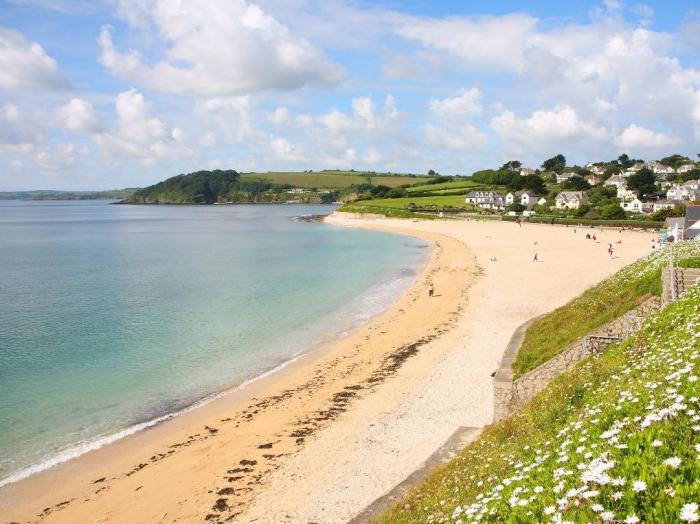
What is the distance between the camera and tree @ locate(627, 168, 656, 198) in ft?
394

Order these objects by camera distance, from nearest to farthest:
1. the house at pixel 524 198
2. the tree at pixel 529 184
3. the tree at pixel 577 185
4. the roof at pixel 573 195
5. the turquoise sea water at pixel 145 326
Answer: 1. the turquoise sea water at pixel 145 326
2. the roof at pixel 573 195
3. the house at pixel 524 198
4. the tree at pixel 577 185
5. the tree at pixel 529 184

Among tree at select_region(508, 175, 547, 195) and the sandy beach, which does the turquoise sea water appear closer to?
the sandy beach

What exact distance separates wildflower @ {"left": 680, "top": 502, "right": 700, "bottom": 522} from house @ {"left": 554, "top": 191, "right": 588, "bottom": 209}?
115667 millimetres

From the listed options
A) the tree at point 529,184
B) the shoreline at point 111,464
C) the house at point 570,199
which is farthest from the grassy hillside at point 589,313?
the tree at point 529,184

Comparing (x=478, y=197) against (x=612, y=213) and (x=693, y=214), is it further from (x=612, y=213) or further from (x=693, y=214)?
(x=693, y=214)

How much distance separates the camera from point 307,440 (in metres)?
15.6

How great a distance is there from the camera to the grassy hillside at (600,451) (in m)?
4.27

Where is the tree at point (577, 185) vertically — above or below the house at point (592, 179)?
below

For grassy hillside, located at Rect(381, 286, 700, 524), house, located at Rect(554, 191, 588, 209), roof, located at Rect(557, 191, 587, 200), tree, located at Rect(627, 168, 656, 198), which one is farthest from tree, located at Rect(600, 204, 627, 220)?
grassy hillside, located at Rect(381, 286, 700, 524)

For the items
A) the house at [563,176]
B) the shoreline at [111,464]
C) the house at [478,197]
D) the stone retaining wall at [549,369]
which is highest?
the house at [563,176]

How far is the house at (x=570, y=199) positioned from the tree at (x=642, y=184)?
592 inches

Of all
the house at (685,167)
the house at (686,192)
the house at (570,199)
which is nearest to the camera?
the house at (686,192)

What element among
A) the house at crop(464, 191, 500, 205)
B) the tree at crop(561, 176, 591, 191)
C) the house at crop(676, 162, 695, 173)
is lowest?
the house at crop(464, 191, 500, 205)

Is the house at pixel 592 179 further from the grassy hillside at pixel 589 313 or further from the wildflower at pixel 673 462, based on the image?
the wildflower at pixel 673 462
